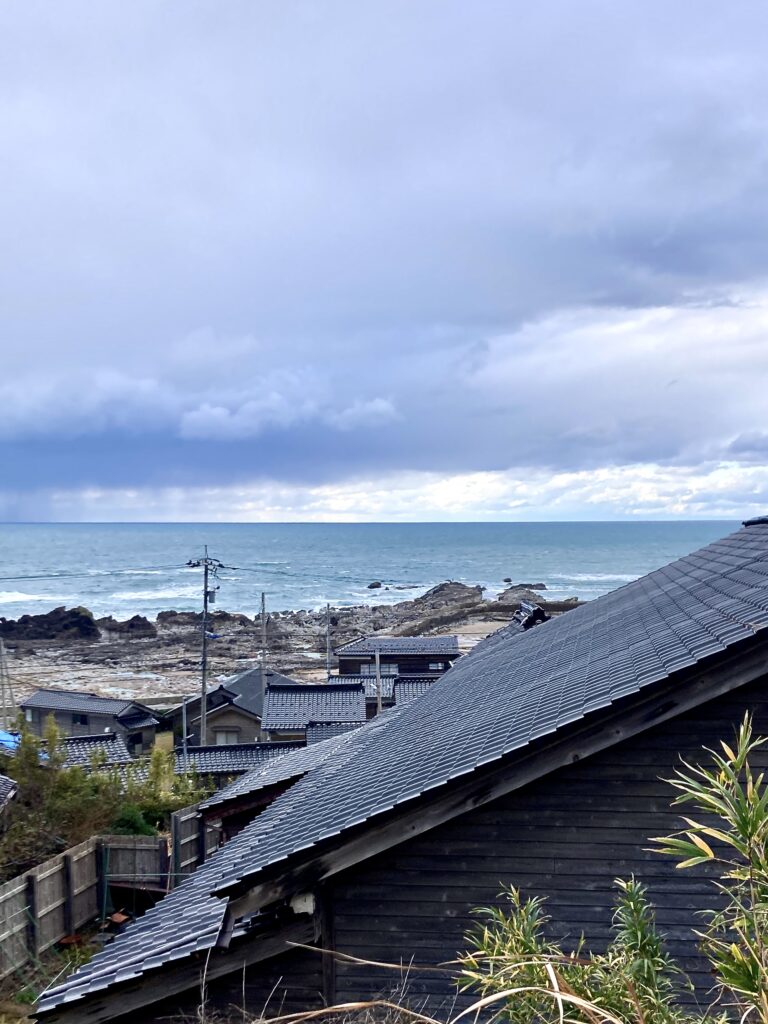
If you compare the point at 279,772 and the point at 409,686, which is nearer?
the point at 279,772

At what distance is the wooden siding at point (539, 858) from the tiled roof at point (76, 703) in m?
33.9

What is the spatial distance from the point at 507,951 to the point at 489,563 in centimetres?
16218

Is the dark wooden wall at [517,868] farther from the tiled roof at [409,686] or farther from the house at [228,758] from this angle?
the tiled roof at [409,686]

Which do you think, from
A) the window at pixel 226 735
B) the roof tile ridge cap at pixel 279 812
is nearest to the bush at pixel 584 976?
the roof tile ridge cap at pixel 279 812

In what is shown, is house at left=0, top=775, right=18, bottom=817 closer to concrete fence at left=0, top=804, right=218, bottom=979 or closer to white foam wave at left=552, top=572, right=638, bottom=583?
concrete fence at left=0, top=804, right=218, bottom=979

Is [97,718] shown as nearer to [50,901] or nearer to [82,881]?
[82,881]

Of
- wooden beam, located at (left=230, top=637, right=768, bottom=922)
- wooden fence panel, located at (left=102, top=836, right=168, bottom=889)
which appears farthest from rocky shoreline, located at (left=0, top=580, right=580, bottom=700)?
wooden beam, located at (left=230, top=637, right=768, bottom=922)

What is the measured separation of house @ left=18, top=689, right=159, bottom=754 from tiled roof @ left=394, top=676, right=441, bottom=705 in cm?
1345

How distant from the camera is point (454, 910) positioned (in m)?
5.98

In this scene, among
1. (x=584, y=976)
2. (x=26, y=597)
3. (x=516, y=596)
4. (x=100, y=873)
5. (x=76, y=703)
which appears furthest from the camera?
(x=26, y=597)

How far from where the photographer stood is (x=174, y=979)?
5.74m

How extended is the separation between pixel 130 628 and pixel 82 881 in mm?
67282

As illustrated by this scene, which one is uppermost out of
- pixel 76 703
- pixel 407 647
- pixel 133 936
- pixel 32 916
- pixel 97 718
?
pixel 133 936

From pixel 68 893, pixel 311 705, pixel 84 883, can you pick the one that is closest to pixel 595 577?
pixel 311 705
